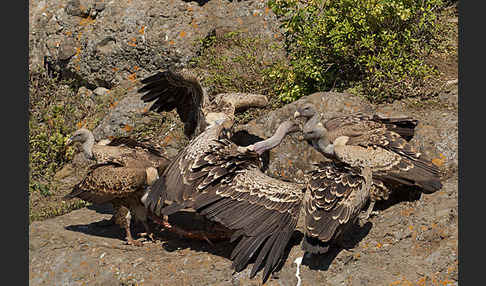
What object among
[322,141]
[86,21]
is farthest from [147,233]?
[86,21]

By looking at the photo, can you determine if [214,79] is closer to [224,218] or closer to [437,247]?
[224,218]

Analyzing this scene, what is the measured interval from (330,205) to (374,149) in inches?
61.3

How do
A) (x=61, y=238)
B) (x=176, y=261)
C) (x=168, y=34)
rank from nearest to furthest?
(x=176, y=261) → (x=61, y=238) → (x=168, y=34)

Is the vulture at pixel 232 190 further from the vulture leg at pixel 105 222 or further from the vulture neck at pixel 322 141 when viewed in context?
the vulture leg at pixel 105 222

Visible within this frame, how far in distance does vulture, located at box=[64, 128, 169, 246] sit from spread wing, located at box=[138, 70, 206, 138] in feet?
5.27

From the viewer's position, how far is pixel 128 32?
12.4m

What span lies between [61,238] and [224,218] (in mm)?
2771

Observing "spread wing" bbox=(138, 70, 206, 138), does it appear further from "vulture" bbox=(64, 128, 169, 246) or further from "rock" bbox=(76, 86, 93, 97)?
"rock" bbox=(76, 86, 93, 97)

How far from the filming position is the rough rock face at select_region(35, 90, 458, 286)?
6.08m

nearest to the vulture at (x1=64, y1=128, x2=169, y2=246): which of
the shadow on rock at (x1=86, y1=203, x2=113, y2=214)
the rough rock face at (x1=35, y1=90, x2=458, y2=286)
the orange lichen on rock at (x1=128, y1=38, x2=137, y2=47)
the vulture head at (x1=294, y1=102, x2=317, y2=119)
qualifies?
the rough rock face at (x1=35, y1=90, x2=458, y2=286)

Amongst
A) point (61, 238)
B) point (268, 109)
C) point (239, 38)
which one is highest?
point (239, 38)

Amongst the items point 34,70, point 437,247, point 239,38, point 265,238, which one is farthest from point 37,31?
point 437,247

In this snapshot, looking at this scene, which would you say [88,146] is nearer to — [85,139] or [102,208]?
[85,139]

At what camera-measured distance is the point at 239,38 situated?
40.1 feet
